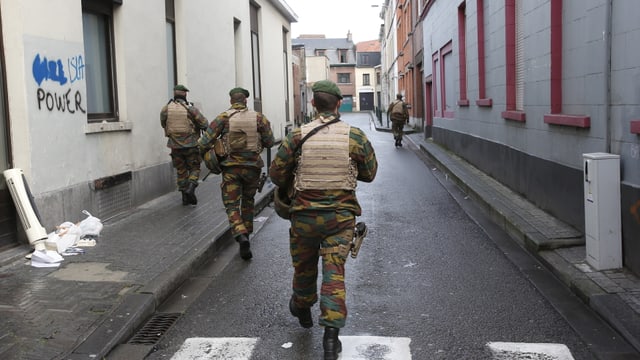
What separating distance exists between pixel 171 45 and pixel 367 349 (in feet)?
31.6

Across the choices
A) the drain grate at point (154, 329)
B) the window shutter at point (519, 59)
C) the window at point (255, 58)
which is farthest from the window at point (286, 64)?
the drain grate at point (154, 329)

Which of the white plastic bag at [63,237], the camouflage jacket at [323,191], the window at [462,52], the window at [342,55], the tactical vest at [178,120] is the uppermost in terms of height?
the window at [342,55]

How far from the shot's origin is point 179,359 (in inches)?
177

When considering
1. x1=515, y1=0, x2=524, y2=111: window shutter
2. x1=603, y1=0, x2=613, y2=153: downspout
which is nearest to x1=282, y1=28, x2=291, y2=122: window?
x1=515, y1=0, x2=524, y2=111: window shutter

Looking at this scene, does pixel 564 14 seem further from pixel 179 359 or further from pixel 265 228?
pixel 179 359

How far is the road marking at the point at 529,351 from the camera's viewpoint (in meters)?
4.38

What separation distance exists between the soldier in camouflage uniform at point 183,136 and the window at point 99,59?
84 cm

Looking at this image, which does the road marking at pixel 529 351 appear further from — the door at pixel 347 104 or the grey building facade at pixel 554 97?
the door at pixel 347 104

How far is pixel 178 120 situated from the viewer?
33.8 feet

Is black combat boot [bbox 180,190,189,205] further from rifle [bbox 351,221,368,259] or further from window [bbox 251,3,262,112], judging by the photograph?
window [bbox 251,3,262,112]

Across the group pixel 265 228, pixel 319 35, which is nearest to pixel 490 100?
pixel 265 228

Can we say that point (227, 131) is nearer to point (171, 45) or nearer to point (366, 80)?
point (171, 45)

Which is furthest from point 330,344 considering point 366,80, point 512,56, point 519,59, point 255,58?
point 366,80

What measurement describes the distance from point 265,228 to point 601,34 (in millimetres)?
4948
